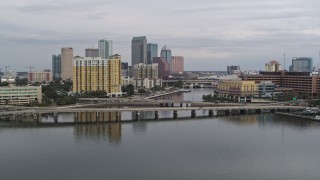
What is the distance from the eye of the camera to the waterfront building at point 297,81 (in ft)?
102

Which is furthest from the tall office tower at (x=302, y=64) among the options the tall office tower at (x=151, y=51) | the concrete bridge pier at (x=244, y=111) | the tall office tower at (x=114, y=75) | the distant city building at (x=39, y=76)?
the concrete bridge pier at (x=244, y=111)

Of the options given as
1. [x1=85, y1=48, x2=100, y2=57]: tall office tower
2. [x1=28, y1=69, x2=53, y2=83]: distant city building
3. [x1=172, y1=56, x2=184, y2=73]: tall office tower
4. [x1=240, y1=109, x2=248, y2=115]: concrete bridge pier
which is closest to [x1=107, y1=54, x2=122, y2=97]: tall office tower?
[x1=240, y1=109, x2=248, y2=115]: concrete bridge pier

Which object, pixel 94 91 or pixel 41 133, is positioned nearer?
pixel 41 133

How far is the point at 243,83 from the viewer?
30.6 metres

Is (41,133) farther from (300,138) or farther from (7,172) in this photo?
(300,138)

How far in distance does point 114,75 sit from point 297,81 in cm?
1341

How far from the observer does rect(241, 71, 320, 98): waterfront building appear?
31.0m

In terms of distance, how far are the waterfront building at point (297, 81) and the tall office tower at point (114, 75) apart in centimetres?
1044

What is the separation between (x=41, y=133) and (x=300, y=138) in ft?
29.5

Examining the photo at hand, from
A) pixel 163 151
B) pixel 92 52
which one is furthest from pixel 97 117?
pixel 92 52

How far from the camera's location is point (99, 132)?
53.8 ft

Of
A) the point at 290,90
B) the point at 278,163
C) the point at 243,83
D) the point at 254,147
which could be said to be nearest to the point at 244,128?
the point at 254,147

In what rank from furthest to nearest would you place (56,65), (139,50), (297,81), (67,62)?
(56,65), (139,50), (67,62), (297,81)

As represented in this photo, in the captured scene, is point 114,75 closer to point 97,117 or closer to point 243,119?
point 97,117
